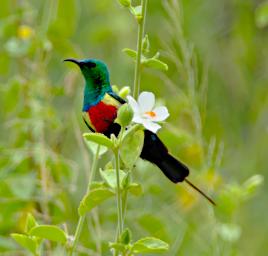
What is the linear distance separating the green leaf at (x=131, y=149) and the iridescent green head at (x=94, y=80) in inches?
8.2

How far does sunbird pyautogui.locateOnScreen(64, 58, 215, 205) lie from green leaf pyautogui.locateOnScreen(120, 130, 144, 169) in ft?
0.57

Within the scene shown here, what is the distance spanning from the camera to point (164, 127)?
1935 mm

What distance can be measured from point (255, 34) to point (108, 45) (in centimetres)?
62

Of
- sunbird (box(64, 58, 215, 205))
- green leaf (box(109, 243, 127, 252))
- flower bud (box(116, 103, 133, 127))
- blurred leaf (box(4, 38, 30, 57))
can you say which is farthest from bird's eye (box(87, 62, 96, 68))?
blurred leaf (box(4, 38, 30, 57))

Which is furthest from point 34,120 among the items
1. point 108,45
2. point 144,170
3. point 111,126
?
point 108,45

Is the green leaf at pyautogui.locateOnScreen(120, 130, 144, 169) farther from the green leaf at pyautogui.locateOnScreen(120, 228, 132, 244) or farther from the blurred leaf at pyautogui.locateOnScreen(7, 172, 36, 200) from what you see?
the blurred leaf at pyautogui.locateOnScreen(7, 172, 36, 200)

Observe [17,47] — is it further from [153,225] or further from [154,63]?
[154,63]

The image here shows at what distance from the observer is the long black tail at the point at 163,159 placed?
134cm

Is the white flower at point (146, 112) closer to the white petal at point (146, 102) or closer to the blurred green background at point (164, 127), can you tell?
the white petal at point (146, 102)

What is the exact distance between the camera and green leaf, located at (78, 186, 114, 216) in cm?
118

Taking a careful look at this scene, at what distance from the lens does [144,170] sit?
6.22 ft

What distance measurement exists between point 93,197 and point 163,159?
0.69ft

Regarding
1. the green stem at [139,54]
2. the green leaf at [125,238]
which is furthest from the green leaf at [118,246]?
the green stem at [139,54]

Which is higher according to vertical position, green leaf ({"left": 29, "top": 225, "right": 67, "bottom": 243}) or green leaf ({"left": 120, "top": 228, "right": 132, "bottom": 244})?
green leaf ({"left": 120, "top": 228, "right": 132, "bottom": 244})
